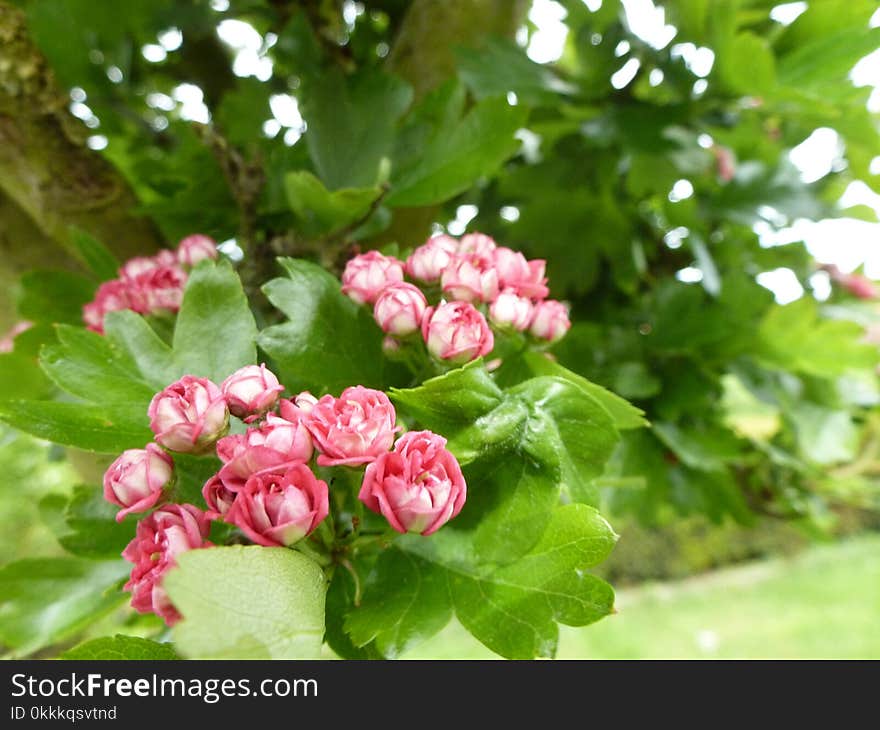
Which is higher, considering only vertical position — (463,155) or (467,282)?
(463,155)

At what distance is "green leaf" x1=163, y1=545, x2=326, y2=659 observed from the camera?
0.29 metres

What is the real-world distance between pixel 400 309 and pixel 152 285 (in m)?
0.19

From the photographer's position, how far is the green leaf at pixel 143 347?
435 mm

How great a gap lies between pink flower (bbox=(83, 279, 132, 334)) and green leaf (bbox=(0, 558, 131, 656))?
17 centimetres

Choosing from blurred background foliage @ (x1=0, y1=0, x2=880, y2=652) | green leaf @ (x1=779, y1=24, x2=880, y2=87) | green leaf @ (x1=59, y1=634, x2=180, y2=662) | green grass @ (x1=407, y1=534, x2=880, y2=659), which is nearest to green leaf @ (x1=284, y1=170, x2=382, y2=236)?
blurred background foliage @ (x1=0, y1=0, x2=880, y2=652)

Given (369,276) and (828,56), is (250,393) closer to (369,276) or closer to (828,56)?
(369,276)

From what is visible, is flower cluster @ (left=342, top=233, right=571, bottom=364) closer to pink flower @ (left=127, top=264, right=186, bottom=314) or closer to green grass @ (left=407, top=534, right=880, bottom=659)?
pink flower @ (left=127, top=264, right=186, bottom=314)

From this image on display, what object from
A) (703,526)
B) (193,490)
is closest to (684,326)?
(193,490)

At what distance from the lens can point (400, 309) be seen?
16.7 inches

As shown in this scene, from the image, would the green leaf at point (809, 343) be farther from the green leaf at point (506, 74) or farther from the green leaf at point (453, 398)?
the green leaf at point (453, 398)

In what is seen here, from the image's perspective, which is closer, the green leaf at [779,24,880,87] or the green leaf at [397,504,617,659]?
the green leaf at [397,504,617,659]

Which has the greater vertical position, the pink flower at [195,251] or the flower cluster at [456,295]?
the pink flower at [195,251]

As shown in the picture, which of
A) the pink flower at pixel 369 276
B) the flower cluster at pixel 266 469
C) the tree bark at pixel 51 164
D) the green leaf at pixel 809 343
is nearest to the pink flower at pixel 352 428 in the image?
the flower cluster at pixel 266 469

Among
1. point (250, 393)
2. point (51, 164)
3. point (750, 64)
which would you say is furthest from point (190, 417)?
point (750, 64)
